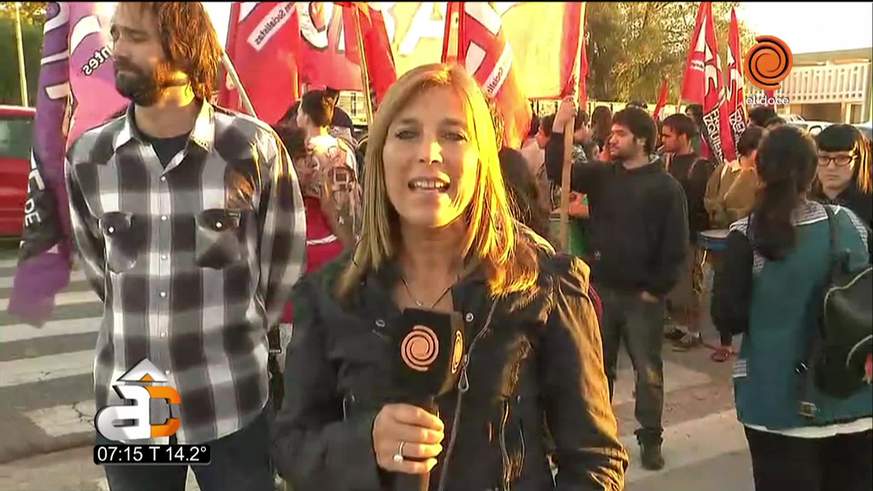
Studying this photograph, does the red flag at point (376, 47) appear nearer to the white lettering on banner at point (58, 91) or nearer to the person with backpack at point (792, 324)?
the white lettering on banner at point (58, 91)

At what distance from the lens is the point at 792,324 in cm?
224

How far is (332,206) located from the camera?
2881 millimetres

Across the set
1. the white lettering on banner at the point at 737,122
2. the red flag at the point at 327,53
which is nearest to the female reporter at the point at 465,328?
the red flag at the point at 327,53

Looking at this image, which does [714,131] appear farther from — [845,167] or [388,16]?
[388,16]

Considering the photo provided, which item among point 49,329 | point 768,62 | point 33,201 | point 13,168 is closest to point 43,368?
point 49,329

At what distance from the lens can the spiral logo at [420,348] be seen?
1.24 m

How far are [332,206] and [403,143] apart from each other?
1.52m

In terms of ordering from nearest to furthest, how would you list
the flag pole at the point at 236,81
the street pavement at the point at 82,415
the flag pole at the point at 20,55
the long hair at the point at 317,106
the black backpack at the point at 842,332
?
the black backpack at the point at 842,332 → the flag pole at the point at 236,81 → the flag pole at the point at 20,55 → the long hair at the point at 317,106 → the street pavement at the point at 82,415

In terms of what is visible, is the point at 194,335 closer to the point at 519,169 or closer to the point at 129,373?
the point at 129,373

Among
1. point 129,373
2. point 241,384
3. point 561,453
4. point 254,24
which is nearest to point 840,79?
point 561,453

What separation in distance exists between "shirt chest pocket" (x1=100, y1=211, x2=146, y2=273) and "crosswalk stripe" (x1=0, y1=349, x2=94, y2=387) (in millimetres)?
3219

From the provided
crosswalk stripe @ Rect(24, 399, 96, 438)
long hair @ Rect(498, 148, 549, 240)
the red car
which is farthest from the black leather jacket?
the red car

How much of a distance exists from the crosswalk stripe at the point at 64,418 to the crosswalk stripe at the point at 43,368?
384mm

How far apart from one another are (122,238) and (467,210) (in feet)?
2.93
